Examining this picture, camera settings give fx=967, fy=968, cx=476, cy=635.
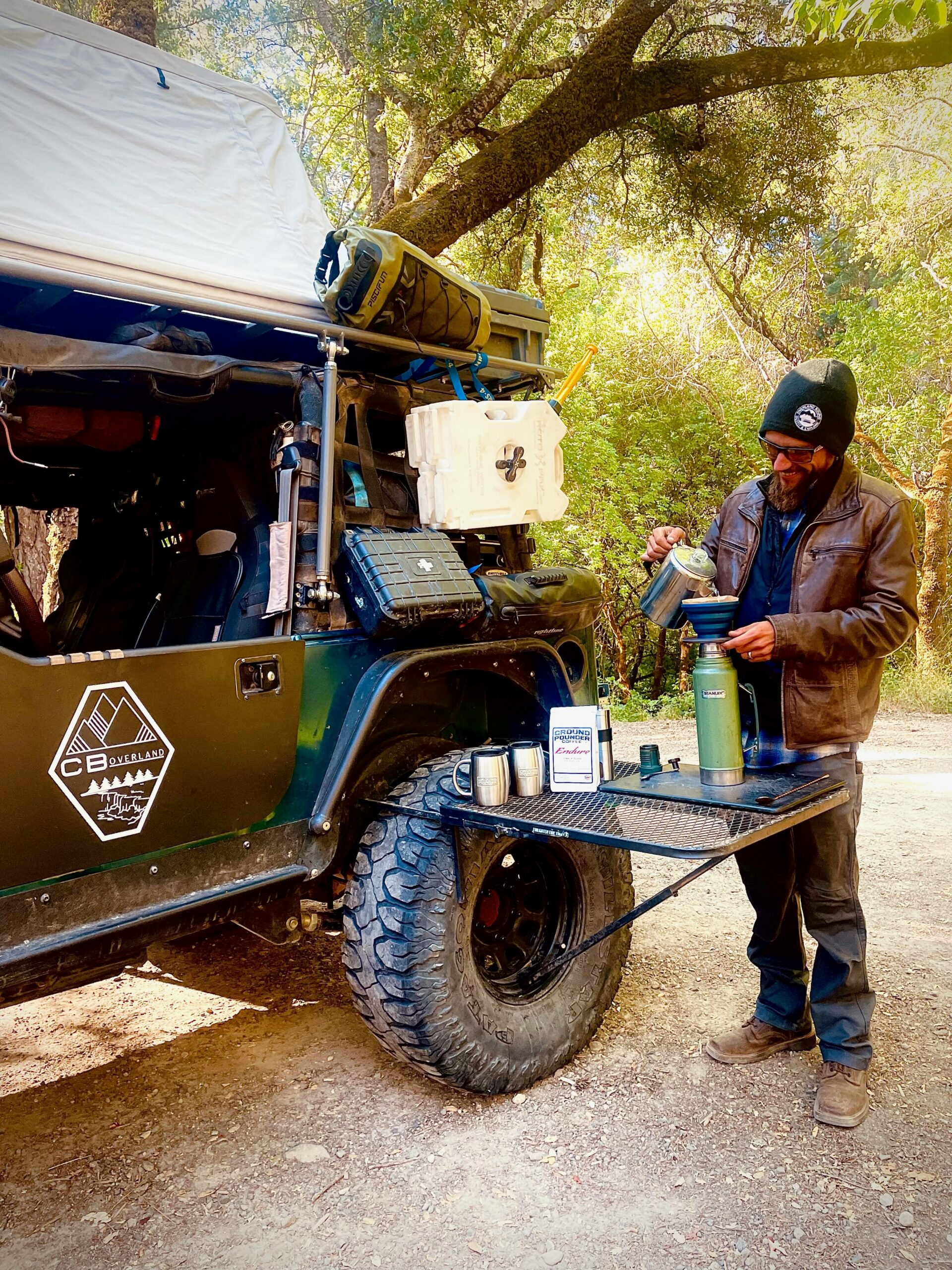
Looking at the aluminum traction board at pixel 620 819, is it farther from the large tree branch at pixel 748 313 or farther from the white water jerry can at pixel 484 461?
the large tree branch at pixel 748 313

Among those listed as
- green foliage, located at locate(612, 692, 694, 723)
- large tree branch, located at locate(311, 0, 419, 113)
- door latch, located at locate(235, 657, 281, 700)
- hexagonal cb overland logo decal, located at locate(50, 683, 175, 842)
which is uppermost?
large tree branch, located at locate(311, 0, 419, 113)

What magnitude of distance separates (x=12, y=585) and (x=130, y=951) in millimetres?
1053

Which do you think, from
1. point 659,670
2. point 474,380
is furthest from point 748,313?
point 474,380

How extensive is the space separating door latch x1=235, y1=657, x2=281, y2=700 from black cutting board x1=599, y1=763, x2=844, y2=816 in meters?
1.04

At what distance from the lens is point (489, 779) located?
9.50 feet

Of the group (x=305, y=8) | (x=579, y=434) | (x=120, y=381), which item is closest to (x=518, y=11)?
(x=305, y=8)

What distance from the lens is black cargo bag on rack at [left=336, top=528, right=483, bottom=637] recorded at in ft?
9.68

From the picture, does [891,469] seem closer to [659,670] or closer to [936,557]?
[936,557]

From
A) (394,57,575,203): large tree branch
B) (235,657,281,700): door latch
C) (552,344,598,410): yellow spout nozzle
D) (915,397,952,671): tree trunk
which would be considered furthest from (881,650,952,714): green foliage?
(235,657,281,700): door latch

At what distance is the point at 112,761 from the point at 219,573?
115 cm

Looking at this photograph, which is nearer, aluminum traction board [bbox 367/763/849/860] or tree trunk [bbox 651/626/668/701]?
aluminum traction board [bbox 367/763/849/860]

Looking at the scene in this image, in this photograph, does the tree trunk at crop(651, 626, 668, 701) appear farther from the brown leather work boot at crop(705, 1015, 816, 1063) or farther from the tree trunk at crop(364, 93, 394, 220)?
the brown leather work boot at crop(705, 1015, 816, 1063)

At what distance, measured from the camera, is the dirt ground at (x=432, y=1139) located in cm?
242

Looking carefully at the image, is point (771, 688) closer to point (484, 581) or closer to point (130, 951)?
point (484, 581)
